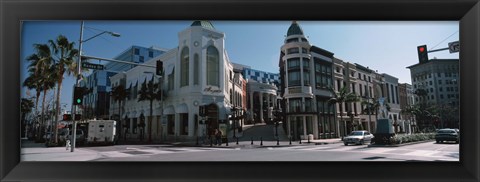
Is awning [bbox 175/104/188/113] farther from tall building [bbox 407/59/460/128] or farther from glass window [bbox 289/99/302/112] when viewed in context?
tall building [bbox 407/59/460/128]

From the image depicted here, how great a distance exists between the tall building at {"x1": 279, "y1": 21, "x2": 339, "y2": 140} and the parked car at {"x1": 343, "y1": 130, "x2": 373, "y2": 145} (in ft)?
6.14

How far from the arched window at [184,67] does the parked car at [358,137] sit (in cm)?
1111

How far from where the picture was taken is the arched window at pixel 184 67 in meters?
17.5

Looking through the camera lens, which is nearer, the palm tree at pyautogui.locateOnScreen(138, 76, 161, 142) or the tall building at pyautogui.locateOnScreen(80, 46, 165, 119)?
the palm tree at pyautogui.locateOnScreen(138, 76, 161, 142)

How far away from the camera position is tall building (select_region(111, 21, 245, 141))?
17266 millimetres

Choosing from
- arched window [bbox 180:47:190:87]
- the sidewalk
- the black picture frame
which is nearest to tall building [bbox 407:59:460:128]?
the black picture frame

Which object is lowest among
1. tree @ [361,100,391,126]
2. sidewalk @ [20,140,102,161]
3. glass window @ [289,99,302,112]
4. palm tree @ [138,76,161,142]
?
sidewalk @ [20,140,102,161]

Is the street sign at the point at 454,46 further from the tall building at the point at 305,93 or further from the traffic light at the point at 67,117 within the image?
the traffic light at the point at 67,117

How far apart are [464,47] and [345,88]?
324 inches

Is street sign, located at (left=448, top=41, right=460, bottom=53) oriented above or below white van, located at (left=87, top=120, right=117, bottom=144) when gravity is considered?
above

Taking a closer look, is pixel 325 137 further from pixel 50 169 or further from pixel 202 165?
pixel 50 169
